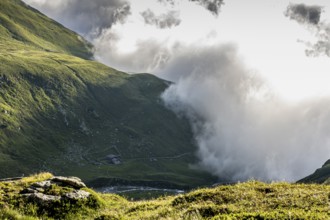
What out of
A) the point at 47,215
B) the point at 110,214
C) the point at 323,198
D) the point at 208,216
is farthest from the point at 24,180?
the point at 323,198

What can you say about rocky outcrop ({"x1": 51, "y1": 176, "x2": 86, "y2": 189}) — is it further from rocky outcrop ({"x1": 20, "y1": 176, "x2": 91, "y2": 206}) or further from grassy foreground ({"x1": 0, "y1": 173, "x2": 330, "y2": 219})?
grassy foreground ({"x1": 0, "y1": 173, "x2": 330, "y2": 219})

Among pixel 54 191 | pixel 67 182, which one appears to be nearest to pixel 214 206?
pixel 54 191

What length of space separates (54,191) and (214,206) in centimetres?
1006

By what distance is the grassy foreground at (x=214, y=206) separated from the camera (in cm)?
1788

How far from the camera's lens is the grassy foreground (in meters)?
17.9

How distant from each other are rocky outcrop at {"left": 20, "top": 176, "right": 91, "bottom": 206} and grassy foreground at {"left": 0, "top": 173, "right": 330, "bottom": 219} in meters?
0.36

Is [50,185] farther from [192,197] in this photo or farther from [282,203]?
[282,203]

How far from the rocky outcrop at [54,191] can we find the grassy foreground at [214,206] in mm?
359

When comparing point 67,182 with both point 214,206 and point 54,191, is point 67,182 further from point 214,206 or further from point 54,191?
point 214,206

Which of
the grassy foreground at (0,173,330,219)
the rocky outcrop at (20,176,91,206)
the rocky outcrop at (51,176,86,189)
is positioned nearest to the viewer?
the grassy foreground at (0,173,330,219)

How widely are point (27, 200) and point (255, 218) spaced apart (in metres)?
13.2

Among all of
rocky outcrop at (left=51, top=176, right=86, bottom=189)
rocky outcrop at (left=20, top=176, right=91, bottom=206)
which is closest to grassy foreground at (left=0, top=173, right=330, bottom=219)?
rocky outcrop at (left=20, top=176, right=91, bottom=206)

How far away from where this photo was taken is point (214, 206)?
802 inches

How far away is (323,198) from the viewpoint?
20.3 meters
